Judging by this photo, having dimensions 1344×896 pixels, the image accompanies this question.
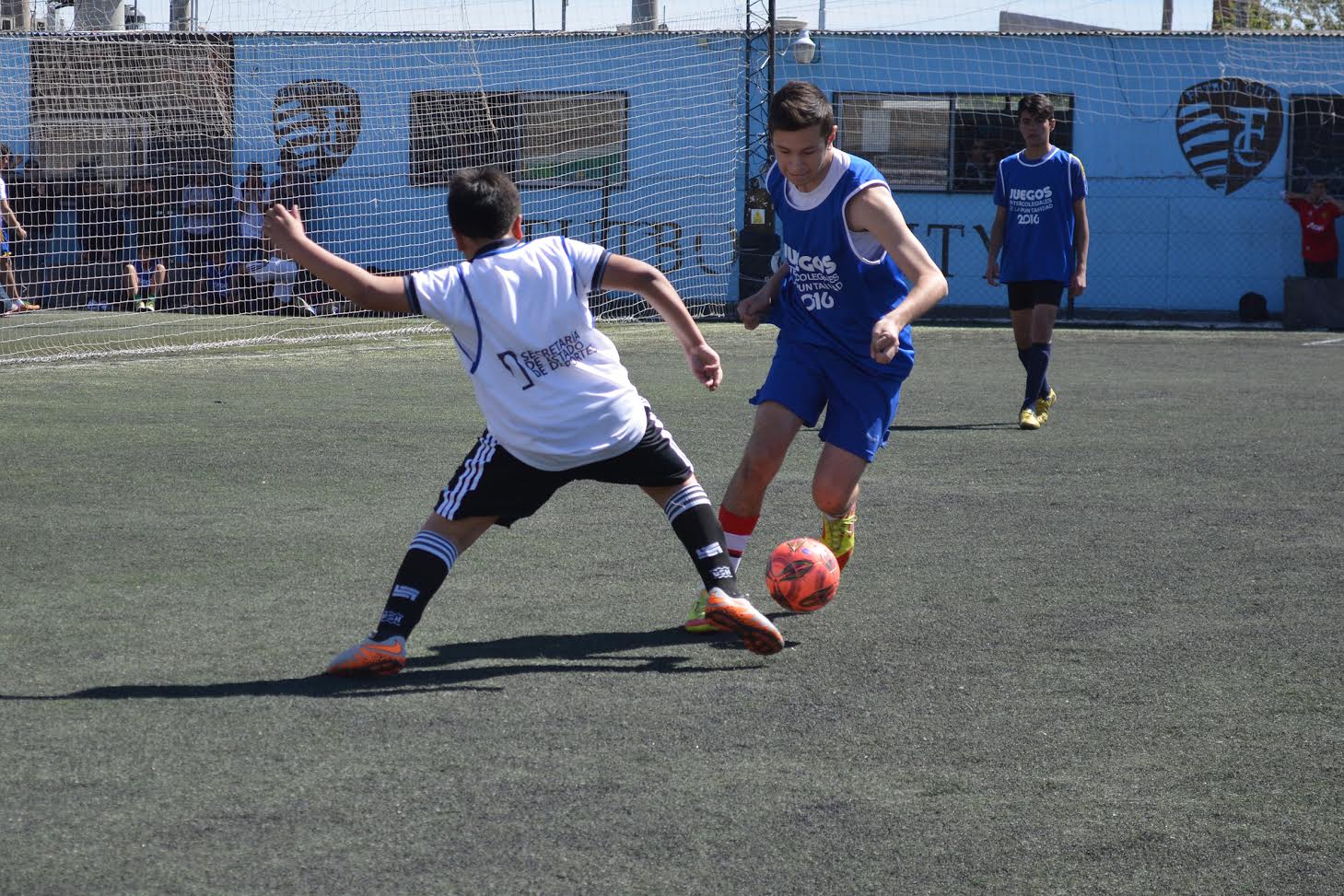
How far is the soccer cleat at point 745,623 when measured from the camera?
Result: 174 inches

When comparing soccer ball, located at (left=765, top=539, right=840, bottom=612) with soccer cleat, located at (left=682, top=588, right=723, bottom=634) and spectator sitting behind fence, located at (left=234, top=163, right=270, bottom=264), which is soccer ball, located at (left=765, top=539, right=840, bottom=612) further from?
spectator sitting behind fence, located at (left=234, top=163, right=270, bottom=264)

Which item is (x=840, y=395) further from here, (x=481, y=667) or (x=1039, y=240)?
(x=1039, y=240)

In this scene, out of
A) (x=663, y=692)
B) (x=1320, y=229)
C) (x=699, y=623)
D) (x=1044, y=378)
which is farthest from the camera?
(x=1320, y=229)

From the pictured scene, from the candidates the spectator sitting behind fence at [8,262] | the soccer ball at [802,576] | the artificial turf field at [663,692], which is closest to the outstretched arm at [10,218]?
the spectator sitting behind fence at [8,262]

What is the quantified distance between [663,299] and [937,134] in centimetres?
1784

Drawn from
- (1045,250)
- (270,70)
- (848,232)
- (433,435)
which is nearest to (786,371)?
(848,232)

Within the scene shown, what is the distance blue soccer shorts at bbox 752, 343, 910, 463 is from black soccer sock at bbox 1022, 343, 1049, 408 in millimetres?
4913

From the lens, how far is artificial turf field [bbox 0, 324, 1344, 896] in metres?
3.07

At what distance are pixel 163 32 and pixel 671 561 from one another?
1591 cm

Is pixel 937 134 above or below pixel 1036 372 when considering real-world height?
above

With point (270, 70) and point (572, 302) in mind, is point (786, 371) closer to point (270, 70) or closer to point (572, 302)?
point (572, 302)

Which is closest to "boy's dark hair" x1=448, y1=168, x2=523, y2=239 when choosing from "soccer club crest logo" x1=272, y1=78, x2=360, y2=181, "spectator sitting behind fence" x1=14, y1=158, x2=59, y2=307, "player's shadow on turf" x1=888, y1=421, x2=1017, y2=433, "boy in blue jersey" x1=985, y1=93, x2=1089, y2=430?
"player's shadow on turf" x1=888, y1=421, x2=1017, y2=433

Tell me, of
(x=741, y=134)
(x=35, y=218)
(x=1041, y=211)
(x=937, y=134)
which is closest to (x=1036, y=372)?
(x=1041, y=211)

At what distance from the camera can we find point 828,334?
5.27 m
